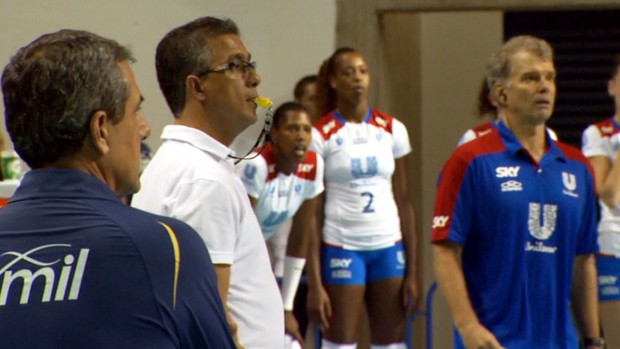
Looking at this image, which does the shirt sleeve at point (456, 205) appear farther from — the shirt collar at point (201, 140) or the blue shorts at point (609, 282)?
the blue shorts at point (609, 282)

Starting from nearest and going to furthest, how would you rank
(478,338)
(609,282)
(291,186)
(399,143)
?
(478,338) → (609,282) → (291,186) → (399,143)

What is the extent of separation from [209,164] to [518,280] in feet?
4.01

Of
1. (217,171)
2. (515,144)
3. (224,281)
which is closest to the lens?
(224,281)

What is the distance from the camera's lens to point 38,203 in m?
1.59

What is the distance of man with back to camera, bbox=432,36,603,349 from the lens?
3.38 meters

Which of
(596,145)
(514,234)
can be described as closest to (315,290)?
(596,145)

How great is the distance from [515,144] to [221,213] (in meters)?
1.30

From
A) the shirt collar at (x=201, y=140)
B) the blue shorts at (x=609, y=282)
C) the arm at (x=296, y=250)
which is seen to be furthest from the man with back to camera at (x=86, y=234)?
the arm at (x=296, y=250)

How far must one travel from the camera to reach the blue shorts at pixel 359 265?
6008 millimetres

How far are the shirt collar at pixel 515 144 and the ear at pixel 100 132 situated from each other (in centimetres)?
203

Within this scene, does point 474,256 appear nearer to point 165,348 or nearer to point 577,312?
point 577,312

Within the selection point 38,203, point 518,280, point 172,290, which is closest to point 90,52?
point 38,203

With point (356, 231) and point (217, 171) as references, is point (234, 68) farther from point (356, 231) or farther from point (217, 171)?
point (356, 231)

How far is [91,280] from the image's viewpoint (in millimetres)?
1535
